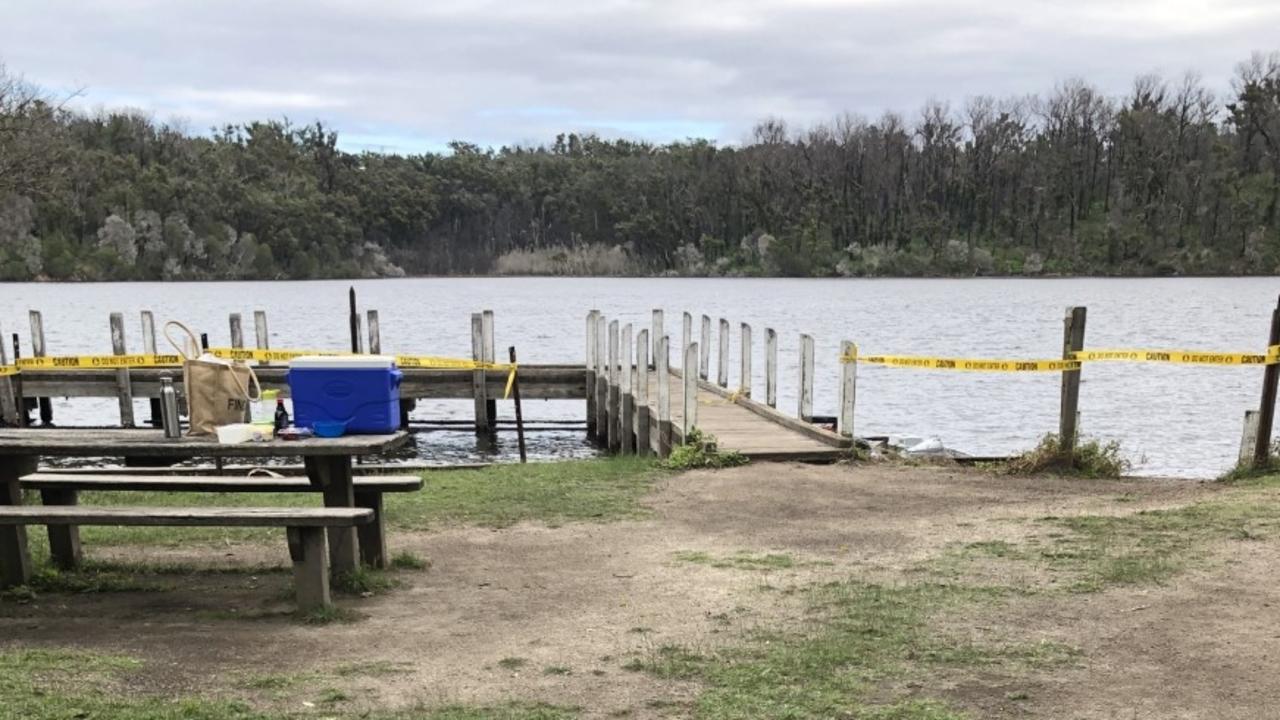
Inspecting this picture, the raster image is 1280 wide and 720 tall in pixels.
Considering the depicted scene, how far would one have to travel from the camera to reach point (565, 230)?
150750 millimetres

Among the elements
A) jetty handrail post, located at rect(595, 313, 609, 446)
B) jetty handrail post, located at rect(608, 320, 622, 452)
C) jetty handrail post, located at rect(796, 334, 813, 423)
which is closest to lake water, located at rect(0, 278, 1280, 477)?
jetty handrail post, located at rect(595, 313, 609, 446)

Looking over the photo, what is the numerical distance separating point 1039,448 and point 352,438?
8336 mm

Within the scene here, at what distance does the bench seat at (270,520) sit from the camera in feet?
20.3

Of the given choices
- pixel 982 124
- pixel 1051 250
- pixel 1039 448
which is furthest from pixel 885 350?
pixel 982 124

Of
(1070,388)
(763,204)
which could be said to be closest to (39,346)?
(1070,388)

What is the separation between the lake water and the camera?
85.5 ft

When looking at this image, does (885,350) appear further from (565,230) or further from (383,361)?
(565,230)

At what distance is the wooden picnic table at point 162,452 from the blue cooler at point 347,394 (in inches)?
5.0

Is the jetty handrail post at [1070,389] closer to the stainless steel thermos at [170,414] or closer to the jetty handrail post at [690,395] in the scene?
the jetty handrail post at [690,395]

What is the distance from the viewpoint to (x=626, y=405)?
1908 centimetres

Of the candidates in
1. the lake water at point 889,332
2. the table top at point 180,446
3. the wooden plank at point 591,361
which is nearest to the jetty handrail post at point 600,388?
the wooden plank at point 591,361

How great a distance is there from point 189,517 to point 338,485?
0.93 metres

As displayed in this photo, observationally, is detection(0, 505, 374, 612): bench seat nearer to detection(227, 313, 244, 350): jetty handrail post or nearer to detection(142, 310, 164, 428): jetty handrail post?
detection(142, 310, 164, 428): jetty handrail post

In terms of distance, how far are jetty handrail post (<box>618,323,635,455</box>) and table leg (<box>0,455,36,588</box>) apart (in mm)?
11978
